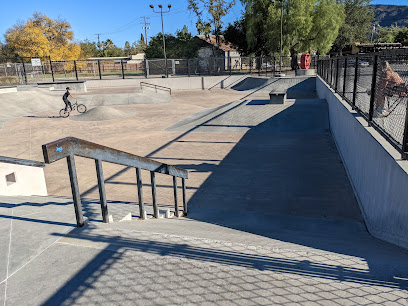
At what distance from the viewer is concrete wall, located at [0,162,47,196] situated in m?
6.02

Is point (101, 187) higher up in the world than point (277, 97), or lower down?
higher up

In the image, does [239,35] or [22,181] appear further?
[239,35]

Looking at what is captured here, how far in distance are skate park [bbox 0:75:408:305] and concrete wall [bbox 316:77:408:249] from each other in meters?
0.03

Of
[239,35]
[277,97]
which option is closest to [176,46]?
[239,35]

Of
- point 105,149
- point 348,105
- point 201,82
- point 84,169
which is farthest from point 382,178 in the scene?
point 201,82

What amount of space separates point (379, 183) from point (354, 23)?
67.2m

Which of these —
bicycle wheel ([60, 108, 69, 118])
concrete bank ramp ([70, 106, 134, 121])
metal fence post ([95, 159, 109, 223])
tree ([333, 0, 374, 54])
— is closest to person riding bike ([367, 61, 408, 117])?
metal fence post ([95, 159, 109, 223])

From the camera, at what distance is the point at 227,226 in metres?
5.47

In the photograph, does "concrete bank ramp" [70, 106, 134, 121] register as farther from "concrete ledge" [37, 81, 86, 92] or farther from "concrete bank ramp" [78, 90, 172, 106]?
"concrete ledge" [37, 81, 86, 92]

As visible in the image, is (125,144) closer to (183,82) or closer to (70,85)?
Answer: (70,85)

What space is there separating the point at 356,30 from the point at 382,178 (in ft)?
Answer: 214

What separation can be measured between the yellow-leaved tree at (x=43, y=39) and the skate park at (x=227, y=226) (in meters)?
47.3

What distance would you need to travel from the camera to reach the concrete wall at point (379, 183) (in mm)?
3808

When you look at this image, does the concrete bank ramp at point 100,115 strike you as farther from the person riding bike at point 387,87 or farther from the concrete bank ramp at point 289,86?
the person riding bike at point 387,87
